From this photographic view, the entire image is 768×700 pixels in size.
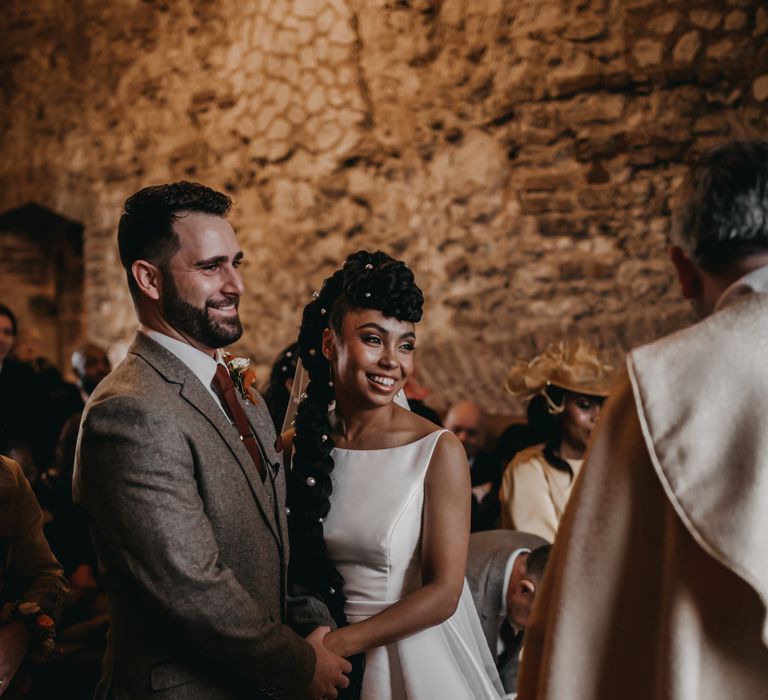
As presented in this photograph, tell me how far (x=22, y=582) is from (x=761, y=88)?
4.76 meters

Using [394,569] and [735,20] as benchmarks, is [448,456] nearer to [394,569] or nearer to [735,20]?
[394,569]

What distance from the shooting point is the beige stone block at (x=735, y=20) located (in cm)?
485

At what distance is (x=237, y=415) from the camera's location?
1.84 meters

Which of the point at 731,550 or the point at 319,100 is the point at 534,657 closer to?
the point at 731,550

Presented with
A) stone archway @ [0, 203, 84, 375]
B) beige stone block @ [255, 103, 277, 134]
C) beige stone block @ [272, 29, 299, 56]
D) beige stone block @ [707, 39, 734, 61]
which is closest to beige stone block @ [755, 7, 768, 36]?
beige stone block @ [707, 39, 734, 61]

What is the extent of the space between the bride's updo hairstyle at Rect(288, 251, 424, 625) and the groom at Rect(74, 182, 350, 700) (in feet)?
0.31

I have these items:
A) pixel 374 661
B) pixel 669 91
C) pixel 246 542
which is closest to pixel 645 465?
pixel 246 542

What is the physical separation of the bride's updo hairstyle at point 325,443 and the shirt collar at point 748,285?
97 cm

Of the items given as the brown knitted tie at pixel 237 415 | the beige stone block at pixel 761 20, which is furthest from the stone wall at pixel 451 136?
the brown knitted tie at pixel 237 415

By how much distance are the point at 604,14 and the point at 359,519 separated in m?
4.40

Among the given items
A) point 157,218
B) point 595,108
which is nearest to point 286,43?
point 595,108

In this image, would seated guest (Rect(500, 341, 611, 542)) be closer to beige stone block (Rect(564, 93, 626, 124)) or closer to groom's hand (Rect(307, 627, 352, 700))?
groom's hand (Rect(307, 627, 352, 700))

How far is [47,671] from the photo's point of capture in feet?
10.0

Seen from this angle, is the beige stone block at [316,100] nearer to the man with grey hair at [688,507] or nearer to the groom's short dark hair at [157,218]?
the groom's short dark hair at [157,218]
